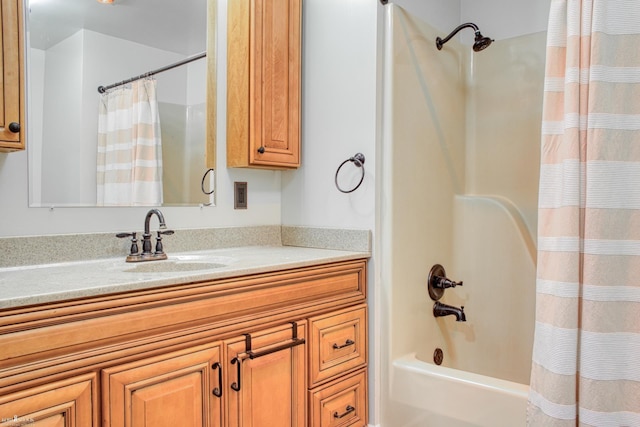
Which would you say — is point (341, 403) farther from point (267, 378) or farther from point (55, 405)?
point (55, 405)

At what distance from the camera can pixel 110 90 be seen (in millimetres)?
1573

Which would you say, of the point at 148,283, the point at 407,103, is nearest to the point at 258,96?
the point at 407,103

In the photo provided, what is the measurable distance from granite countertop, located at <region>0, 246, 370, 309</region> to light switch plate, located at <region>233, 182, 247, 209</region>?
0.19 metres

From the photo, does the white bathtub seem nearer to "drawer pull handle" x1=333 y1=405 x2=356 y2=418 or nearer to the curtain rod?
"drawer pull handle" x1=333 y1=405 x2=356 y2=418

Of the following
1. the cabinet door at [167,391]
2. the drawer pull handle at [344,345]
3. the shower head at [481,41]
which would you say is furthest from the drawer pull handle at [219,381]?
the shower head at [481,41]

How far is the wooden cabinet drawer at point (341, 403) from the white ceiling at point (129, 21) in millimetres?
1422

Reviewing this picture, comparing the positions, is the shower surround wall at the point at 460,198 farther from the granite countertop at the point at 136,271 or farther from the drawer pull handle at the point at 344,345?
the granite countertop at the point at 136,271

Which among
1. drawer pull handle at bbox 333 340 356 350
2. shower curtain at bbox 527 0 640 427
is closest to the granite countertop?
drawer pull handle at bbox 333 340 356 350

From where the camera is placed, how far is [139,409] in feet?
3.48

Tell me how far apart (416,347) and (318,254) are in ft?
2.01

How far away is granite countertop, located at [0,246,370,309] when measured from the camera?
0.97 metres

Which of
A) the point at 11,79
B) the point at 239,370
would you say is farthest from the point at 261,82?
the point at 239,370

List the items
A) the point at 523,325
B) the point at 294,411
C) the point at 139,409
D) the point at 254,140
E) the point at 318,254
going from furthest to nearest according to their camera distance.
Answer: the point at 523,325 → the point at 254,140 → the point at 318,254 → the point at 294,411 → the point at 139,409

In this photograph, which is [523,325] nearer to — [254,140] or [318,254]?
[318,254]
